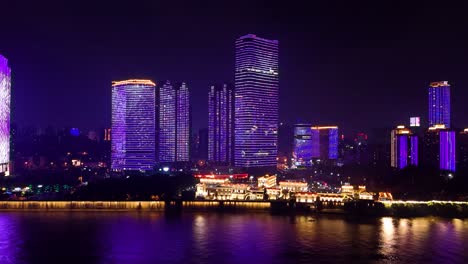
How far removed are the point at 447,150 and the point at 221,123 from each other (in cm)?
4495

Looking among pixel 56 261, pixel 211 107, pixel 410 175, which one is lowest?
pixel 56 261

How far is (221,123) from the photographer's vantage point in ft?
322

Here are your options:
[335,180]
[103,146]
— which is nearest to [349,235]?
[335,180]

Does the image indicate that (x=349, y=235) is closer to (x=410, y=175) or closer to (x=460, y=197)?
(x=460, y=197)

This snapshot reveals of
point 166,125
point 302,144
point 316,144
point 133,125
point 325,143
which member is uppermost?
Result: point 166,125

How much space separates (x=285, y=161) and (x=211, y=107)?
21.2 metres

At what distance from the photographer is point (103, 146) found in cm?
10681

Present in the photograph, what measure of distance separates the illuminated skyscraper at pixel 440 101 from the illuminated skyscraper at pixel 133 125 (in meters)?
56.0

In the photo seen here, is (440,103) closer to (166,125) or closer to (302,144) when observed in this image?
(302,144)

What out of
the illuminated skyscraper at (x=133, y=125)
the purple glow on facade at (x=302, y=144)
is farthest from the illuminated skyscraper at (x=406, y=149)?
the illuminated skyscraper at (x=133, y=125)

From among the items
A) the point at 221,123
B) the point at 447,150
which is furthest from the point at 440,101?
the point at 221,123

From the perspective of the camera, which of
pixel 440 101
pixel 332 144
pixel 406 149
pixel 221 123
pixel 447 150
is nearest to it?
pixel 447 150

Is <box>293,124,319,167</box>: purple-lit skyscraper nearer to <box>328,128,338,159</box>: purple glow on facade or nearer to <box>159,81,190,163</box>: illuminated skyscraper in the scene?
<box>328,128,338,159</box>: purple glow on facade

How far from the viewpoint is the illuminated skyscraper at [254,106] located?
8488 centimetres
